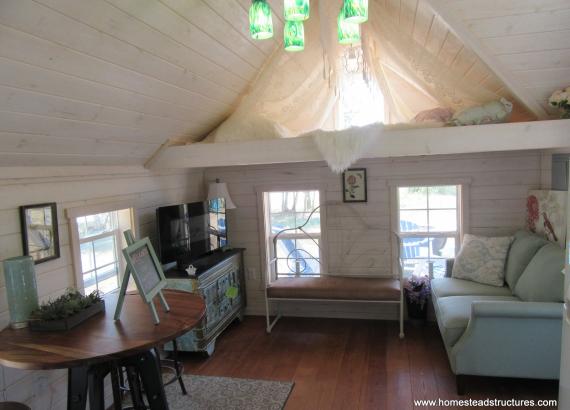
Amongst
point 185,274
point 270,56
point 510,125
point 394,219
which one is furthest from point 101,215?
point 510,125

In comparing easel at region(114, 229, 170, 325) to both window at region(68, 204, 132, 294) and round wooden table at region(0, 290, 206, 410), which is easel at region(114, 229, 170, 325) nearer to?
round wooden table at region(0, 290, 206, 410)

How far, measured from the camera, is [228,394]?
295 cm

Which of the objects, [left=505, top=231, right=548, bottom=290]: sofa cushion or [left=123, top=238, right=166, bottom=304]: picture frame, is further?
[left=505, top=231, right=548, bottom=290]: sofa cushion

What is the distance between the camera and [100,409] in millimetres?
1818

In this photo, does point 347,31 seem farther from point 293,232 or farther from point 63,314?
point 293,232

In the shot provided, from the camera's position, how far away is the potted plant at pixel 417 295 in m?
3.91

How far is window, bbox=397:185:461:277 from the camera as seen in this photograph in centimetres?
403

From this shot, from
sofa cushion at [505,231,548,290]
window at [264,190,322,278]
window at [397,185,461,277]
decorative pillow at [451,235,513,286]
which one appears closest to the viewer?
sofa cushion at [505,231,548,290]

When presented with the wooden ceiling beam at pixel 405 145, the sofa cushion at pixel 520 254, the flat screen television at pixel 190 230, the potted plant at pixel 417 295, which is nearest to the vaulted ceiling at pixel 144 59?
the wooden ceiling beam at pixel 405 145

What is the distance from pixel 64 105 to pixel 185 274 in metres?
1.74

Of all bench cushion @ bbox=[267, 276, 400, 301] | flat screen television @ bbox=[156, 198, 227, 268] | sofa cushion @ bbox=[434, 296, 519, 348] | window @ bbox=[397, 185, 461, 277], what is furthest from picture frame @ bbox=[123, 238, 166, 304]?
window @ bbox=[397, 185, 461, 277]

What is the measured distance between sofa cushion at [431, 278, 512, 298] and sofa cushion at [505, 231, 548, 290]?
4.0 inches

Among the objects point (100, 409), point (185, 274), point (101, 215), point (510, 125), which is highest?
point (510, 125)

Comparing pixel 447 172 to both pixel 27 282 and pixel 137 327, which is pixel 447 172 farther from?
pixel 27 282
